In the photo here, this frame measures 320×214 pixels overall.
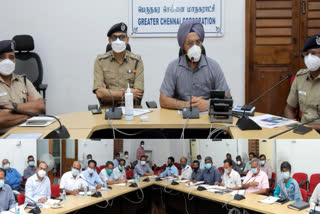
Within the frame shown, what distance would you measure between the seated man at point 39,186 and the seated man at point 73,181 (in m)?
0.06

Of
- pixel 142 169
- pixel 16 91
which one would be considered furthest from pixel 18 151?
pixel 16 91

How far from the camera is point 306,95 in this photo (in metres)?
2.97

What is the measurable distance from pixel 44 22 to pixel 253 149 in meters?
3.93

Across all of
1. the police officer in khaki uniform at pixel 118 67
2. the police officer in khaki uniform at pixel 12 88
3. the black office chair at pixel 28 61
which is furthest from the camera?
the black office chair at pixel 28 61

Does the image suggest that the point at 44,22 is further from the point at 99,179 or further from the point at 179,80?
the point at 99,179


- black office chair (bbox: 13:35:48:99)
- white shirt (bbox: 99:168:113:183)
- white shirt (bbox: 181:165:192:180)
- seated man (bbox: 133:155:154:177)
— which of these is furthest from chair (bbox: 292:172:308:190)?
black office chair (bbox: 13:35:48:99)

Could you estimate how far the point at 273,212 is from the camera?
1.58 metres

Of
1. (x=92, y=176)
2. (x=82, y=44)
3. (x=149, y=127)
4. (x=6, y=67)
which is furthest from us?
(x=82, y=44)

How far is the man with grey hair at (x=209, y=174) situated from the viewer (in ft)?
4.90

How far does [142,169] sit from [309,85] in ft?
6.32

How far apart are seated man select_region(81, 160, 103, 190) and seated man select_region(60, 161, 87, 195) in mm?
19

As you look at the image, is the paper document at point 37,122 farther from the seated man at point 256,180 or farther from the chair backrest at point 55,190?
the seated man at point 256,180

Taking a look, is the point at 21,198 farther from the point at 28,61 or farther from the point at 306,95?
the point at 28,61

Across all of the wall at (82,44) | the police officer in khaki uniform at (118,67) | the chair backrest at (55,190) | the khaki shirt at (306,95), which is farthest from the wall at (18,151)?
the wall at (82,44)
